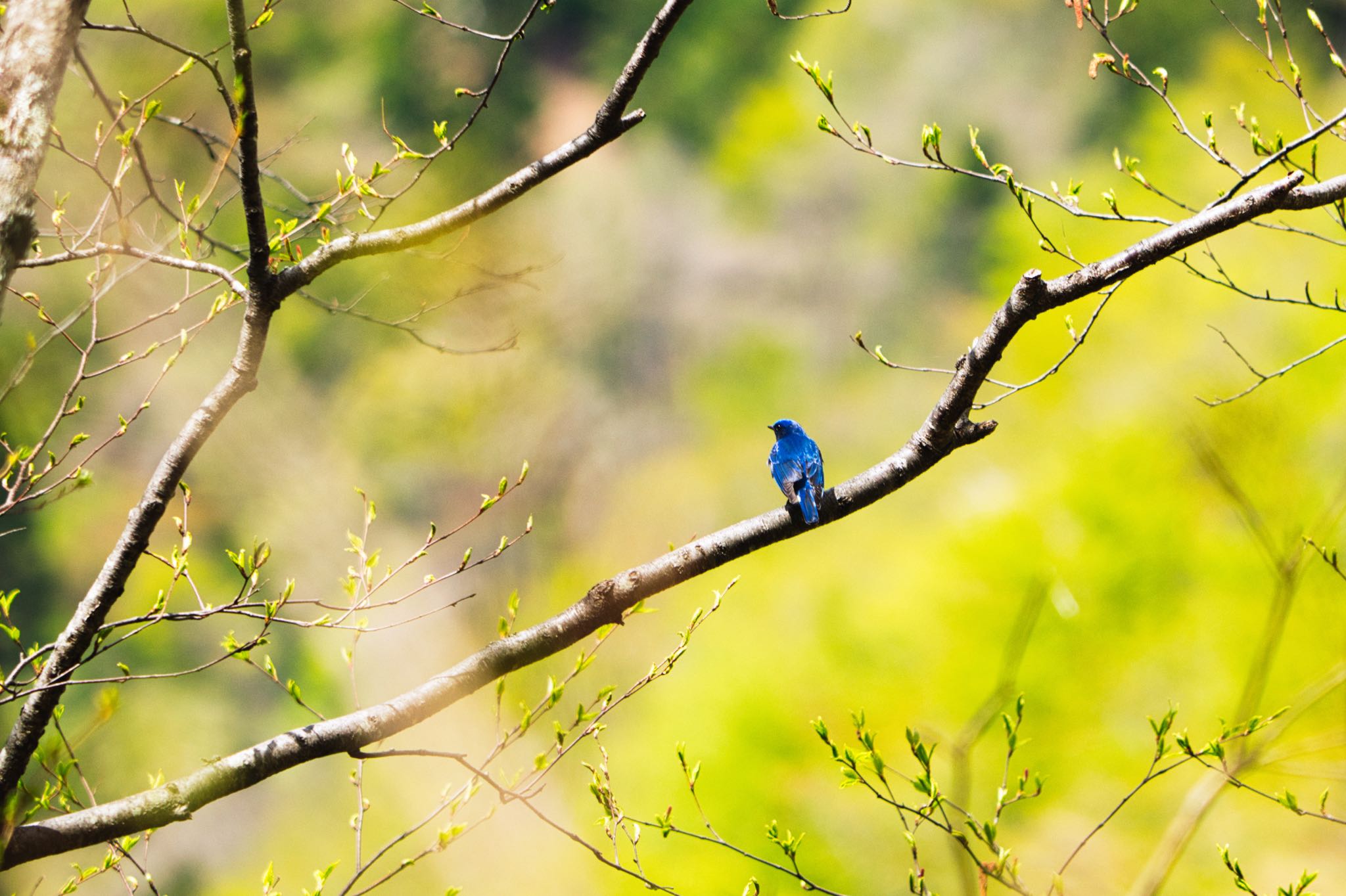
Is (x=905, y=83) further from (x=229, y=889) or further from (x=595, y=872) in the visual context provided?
(x=229, y=889)

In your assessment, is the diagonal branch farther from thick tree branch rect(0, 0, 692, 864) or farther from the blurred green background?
the blurred green background

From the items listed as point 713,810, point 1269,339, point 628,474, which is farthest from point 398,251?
point 628,474

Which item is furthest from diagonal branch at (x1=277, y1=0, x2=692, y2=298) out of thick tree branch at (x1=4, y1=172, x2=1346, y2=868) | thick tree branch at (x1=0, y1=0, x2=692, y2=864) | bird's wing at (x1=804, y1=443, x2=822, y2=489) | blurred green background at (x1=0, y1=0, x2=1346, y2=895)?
bird's wing at (x1=804, y1=443, x2=822, y2=489)

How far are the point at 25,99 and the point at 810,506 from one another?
1.37m

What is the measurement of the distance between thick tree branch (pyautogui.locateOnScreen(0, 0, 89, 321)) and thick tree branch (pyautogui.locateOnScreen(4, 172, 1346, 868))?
761mm

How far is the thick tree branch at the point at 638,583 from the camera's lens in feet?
4.22

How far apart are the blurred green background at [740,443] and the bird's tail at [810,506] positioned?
3.30 feet

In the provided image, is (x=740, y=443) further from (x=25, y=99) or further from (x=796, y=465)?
(x=25, y=99)

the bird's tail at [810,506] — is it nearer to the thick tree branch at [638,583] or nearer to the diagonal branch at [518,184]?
the thick tree branch at [638,583]

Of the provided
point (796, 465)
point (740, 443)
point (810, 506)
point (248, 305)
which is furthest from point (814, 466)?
point (740, 443)

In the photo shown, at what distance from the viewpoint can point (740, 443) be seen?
46.7 feet

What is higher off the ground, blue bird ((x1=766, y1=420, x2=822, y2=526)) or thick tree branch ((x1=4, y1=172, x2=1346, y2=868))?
blue bird ((x1=766, y1=420, x2=822, y2=526))

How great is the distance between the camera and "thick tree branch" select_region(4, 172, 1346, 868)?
1.29 metres

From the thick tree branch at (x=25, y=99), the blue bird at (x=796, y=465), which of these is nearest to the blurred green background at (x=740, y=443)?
the thick tree branch at (x=25, y=99)
